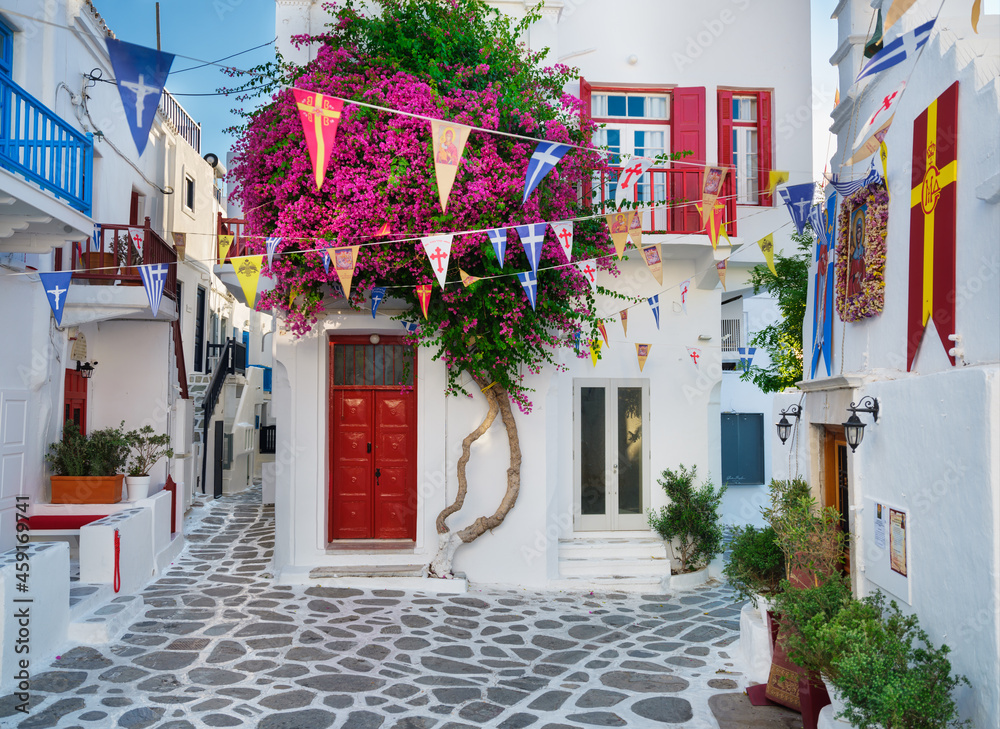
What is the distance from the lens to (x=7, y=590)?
20.3 feet

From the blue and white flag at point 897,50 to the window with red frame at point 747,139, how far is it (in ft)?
19.1

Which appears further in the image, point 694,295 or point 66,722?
point 694,295

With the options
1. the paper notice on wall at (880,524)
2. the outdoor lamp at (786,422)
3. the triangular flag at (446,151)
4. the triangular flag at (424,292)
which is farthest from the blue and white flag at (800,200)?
the triangular flag at (424,292)

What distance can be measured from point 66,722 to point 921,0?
8.58m

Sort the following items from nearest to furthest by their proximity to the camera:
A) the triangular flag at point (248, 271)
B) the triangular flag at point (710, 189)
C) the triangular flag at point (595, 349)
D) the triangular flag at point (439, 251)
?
the triangular flag at point (248, 271)
the triangular flag at point (439, 251)
the triangular flag at point (710, 189)
the triangular flag at point (595, 349)

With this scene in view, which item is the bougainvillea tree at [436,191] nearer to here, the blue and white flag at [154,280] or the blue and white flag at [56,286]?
the blue and white flag at [154,280]

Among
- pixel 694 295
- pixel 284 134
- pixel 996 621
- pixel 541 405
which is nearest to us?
pixel 996 621

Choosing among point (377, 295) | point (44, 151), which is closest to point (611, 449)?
point (377, 295)

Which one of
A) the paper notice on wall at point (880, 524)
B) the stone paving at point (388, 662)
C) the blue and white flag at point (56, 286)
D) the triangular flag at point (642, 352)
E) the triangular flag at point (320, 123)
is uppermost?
the triangular flag at point (320, 123)

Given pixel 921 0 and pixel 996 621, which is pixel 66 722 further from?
pixel 921 0

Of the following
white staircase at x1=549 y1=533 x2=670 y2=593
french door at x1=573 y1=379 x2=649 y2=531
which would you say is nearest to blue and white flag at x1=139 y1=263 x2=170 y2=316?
french door at x1=573 y1=379 x2=649 y2=531

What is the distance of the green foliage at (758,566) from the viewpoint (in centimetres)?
703

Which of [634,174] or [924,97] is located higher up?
[634,174]

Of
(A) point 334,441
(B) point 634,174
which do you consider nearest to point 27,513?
(A) point 334,441
